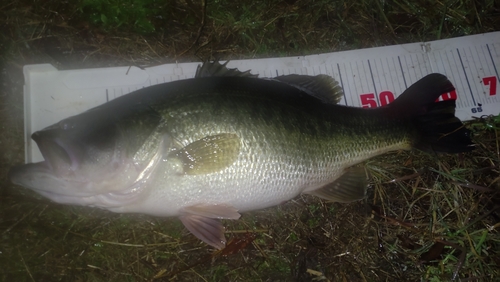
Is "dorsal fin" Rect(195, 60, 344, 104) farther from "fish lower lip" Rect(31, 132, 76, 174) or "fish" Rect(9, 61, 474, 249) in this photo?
"fish lower lip" Rect(31, 132, 76, 174)

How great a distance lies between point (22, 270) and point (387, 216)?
259cm

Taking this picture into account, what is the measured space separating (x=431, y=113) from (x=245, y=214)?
1.49 meters

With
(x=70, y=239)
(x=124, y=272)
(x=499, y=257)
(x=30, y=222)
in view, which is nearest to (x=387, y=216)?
(x=499, y=257)

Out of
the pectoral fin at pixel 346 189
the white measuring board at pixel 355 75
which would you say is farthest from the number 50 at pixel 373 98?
the pectoral fin at pixel 346 189

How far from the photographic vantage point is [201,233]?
2320mm

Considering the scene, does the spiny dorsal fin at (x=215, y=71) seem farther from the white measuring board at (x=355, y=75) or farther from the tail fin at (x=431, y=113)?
the tail fin at (x=431, y=113)

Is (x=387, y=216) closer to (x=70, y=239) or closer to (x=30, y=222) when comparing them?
(x=70, y=239)

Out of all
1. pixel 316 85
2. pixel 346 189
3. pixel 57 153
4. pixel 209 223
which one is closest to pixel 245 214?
pixel 209 223

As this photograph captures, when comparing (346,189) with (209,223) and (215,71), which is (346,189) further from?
(215,71)

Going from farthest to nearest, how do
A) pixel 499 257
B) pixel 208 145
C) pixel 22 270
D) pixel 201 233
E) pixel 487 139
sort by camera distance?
pixel 487 139 → pixel 499 257 → pixel 22 270 → pixel 201 233 → pixel 208 145

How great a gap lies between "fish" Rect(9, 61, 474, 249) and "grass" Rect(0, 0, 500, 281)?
0.38 m

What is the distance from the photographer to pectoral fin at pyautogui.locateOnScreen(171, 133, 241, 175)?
82.6 inches

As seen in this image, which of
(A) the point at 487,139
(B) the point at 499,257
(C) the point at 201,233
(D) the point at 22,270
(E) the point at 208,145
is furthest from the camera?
(A) the point at 487,139

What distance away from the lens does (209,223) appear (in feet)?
7.65
